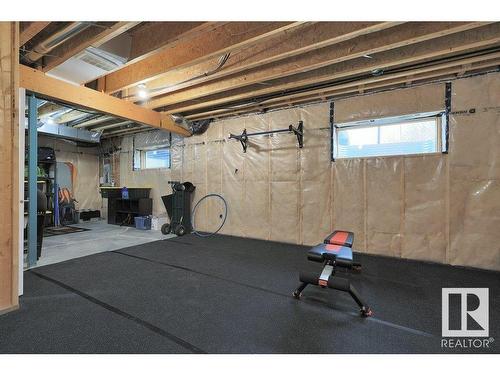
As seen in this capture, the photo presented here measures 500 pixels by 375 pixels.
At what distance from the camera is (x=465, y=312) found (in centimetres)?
204

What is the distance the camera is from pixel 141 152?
267 inches

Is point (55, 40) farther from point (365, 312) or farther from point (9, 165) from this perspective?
point (365, 312)

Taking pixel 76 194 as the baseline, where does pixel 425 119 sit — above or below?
above

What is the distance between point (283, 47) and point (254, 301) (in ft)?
8.31

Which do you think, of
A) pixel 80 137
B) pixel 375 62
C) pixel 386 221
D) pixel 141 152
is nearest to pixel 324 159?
pixel 386 221

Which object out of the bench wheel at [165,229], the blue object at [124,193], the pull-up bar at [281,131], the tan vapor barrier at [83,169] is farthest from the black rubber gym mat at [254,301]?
the tan vapor barrier at [83,169]

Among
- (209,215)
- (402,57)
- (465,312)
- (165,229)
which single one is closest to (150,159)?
(165,229)

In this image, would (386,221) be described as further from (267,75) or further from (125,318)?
(125,318)

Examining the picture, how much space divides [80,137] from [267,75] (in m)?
5.58

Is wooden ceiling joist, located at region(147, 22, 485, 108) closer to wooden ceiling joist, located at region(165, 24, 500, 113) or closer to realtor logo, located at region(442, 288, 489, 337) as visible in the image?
wooden ceiling joist, located at region(165, 24, 500, 113)

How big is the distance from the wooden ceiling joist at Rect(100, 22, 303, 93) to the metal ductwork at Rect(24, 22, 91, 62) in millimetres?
758

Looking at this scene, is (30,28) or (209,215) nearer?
(30,28)

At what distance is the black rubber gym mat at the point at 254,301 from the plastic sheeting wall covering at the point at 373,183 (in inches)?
17.9

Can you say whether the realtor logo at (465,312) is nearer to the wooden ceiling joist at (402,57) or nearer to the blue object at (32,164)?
the wooden ceiling joist at (402,57)
